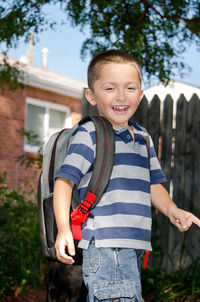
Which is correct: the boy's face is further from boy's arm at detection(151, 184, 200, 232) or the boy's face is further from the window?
the window

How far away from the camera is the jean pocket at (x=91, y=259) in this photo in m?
2.22

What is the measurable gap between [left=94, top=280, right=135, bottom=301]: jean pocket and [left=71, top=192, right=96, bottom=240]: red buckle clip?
0.25m

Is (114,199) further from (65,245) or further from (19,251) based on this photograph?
(19,251)

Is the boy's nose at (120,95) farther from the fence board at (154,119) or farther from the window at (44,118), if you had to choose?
the window at (44,118)

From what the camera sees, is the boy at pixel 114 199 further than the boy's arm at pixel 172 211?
No

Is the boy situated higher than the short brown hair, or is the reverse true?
the short brown hair

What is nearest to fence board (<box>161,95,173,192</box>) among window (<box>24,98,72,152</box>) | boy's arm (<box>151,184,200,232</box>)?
boy's arm (<box>151,184,200,232</box>)

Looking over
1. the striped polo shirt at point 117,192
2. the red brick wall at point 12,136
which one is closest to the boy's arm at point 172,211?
the striped polo shirt at point 117,192

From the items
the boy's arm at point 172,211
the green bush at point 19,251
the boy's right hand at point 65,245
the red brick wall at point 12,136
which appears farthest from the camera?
the red brick wall at point 12,136

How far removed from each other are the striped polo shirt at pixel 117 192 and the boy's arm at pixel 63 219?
54 millimetres

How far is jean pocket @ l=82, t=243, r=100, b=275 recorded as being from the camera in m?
2.22

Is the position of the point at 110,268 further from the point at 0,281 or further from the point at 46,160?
the point at 0,281

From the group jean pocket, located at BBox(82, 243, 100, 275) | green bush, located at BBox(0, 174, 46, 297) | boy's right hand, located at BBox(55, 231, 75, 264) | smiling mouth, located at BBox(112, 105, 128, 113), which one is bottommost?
green bush, located at BBox(0, 174, 46, 297)

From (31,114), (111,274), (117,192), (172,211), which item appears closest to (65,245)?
(111,274)
